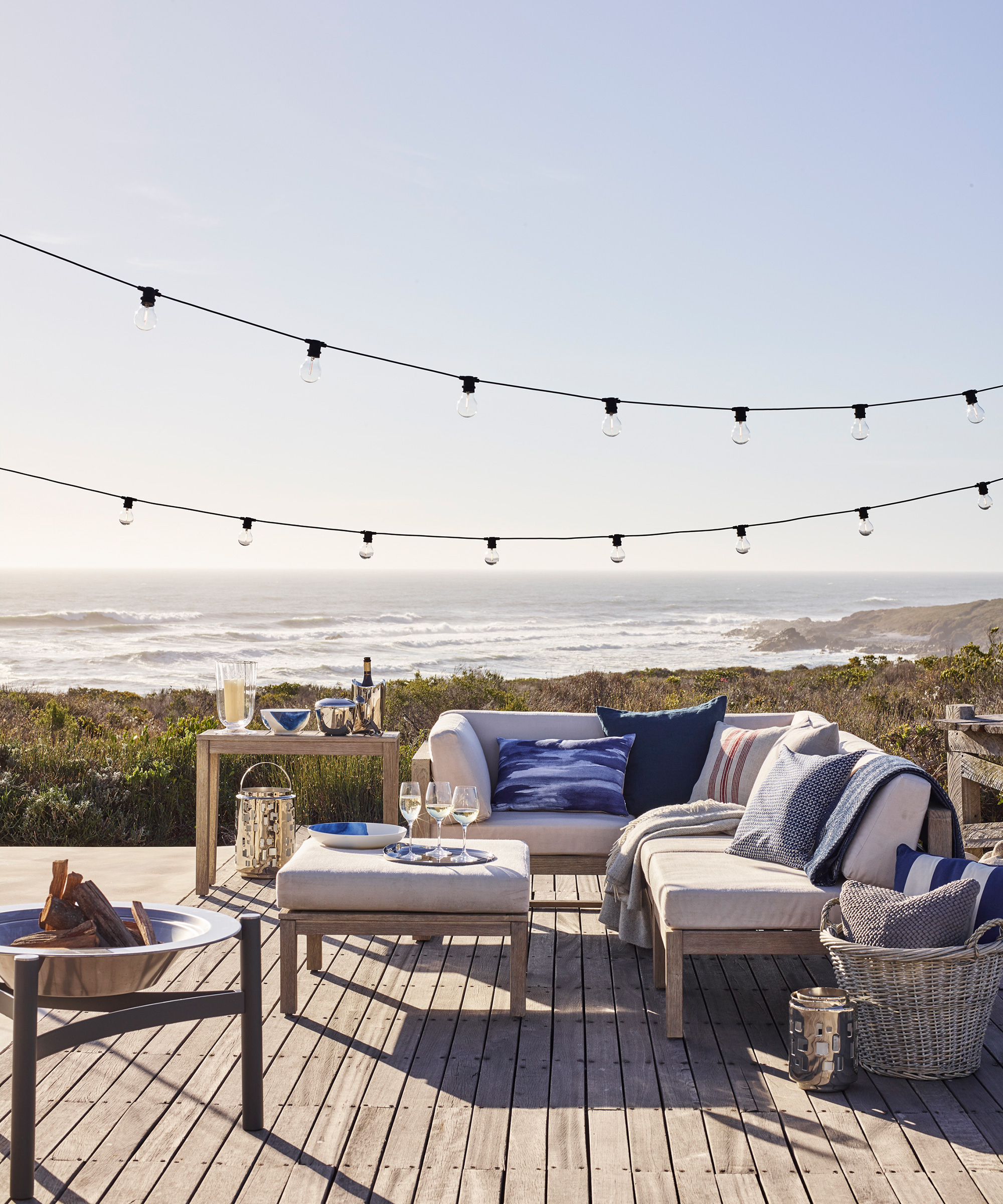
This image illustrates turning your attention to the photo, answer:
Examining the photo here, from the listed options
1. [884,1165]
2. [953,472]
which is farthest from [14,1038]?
[953,472]

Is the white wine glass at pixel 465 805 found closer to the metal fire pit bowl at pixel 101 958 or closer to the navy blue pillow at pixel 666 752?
the metal fire pit bowl at pixel 101 958

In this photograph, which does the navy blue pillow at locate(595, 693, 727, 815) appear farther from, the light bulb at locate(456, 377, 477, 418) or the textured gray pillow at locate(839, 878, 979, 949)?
the textured gray pillow at locate(839, 878, 979, 949)

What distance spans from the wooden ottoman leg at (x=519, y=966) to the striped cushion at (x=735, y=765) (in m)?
1.30

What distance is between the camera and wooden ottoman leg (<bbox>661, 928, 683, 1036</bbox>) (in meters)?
2.85

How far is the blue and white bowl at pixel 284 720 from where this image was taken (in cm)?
439

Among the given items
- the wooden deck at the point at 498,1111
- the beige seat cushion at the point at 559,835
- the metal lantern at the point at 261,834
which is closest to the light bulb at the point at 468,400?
the beige seat cushion at the point at 559,835

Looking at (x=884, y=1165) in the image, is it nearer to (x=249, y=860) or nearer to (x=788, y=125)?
(x=249, y=860)

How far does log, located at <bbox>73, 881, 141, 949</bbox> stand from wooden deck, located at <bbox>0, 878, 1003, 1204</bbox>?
458 mm

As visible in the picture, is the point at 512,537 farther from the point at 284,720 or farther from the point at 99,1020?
the point at 99,1020

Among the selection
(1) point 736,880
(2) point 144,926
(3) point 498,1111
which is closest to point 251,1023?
(2) point 144,926

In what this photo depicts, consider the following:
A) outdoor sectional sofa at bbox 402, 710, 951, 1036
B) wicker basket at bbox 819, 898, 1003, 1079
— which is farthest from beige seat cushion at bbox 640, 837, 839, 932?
wicker basket at bbox 819, 898, 1003, 1079

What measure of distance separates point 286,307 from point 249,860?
11.7 meters

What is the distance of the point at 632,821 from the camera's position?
3.86 metres

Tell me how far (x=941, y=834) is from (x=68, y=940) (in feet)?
7.85
